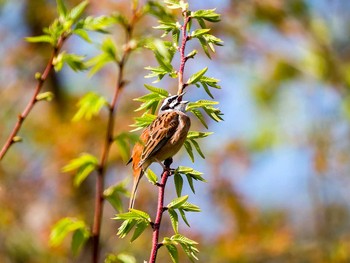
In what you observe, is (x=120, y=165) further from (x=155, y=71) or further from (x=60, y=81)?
(x=155, y=71)

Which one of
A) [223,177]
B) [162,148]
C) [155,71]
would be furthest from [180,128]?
[223,177]

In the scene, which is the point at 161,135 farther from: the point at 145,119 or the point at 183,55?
the point at 183,55

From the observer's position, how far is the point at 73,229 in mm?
1673

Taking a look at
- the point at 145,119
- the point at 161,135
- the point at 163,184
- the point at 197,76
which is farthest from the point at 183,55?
the point at 161,135

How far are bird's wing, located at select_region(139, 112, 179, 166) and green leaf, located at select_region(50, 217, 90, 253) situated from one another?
1.08 m

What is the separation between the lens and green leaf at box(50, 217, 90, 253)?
166cm

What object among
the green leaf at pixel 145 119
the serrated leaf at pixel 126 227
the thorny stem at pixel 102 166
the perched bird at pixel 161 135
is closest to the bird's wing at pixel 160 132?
the perched bird at pixel 161 135

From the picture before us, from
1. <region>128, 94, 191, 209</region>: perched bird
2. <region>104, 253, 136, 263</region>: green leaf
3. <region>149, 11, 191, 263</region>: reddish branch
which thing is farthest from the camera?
<region>128, 94, 191, 209</region>: perched bird

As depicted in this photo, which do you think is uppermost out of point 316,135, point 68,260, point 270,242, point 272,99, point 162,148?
point 272,99

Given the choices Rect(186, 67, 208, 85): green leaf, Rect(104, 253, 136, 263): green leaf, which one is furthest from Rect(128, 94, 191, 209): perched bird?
Rect(104, 253, 136, 263): green leaf

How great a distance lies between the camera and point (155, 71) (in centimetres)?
178

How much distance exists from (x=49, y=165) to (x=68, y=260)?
126 cm

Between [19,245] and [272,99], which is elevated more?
[272,99]

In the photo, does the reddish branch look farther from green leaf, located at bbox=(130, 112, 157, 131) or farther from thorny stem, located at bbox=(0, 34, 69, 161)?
thorny stem, located at bbox=(0, 34, 69, 161)
